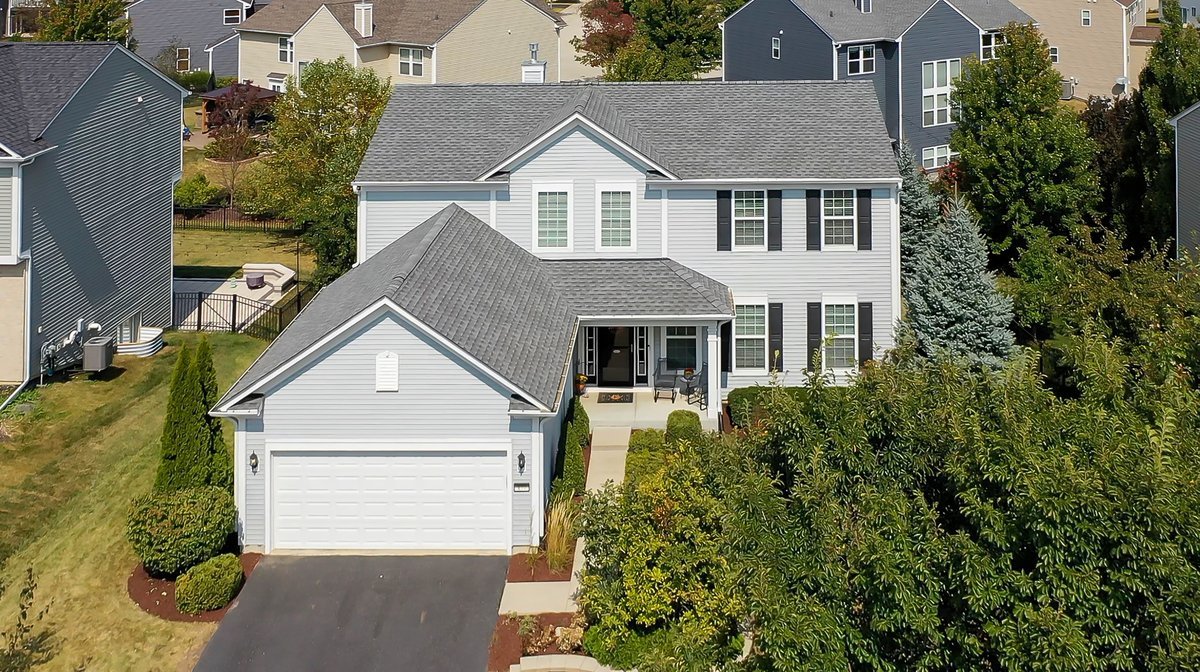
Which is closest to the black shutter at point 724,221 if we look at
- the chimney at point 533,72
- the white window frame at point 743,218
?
the white window frame at point 743,218

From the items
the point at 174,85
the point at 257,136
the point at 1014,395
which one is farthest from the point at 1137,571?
the point at 257,136

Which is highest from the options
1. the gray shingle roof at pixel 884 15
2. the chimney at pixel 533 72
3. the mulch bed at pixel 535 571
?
the gray shingle roof at pixel 884 15

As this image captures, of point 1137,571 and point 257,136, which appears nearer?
point 1137,571

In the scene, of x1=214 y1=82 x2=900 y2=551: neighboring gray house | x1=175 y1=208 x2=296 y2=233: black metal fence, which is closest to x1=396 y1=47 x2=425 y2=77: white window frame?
x1=175 y1=208 x2=296 y2=233: black metal fence

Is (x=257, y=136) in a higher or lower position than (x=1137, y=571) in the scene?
higher

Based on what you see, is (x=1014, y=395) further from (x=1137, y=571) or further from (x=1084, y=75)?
(x=1084, y=75)

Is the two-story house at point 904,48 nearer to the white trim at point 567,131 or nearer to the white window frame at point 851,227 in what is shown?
the white window frame at point 851,227

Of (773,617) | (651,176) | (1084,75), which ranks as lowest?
(773,617)

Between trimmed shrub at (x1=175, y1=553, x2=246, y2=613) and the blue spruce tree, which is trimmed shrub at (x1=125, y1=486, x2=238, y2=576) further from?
the blue spruce tree
